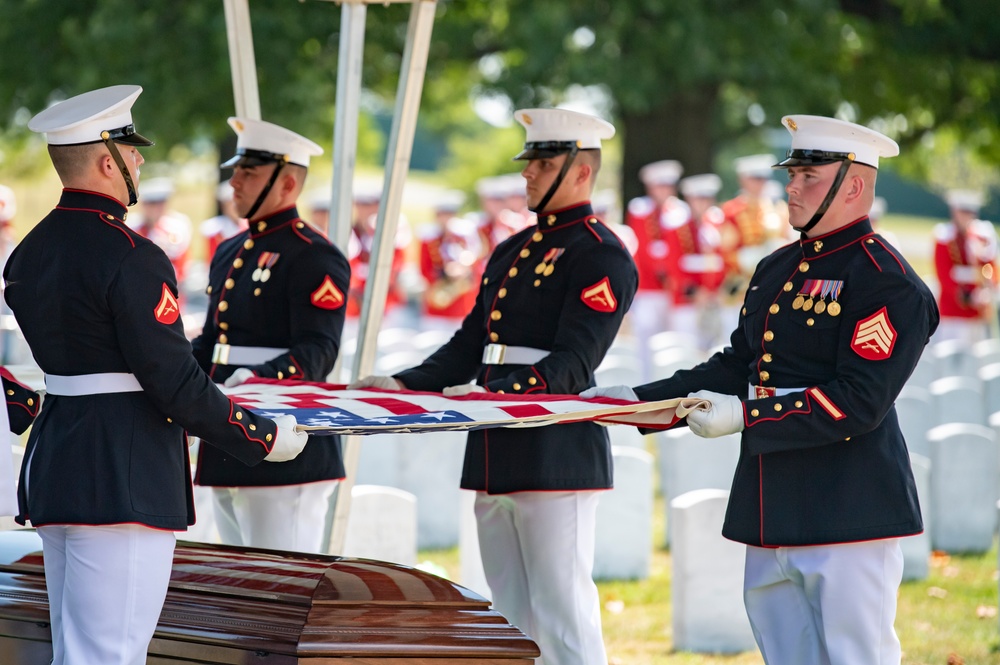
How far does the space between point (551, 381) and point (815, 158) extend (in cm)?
105

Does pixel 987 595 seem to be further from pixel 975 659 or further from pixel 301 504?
pixel 301 504

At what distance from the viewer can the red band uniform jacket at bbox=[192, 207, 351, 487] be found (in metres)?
4.80

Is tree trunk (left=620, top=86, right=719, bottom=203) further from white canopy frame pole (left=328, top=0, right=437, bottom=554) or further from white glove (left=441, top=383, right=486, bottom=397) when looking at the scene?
white glove (left=441, top=383, right=486, bottom=397)

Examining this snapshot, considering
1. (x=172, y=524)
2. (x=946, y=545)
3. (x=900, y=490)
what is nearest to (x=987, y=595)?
(x=946, y=545)

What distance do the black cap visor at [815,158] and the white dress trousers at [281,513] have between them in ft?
6.68

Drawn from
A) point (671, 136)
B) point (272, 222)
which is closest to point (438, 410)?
point (272, 222)

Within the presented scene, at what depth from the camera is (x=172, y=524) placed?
11.4 ft

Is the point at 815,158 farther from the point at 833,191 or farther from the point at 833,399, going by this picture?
the point at 833,399

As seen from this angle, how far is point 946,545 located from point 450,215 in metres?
9.17

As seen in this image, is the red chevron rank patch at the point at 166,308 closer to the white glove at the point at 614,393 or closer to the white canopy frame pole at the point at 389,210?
the white glove at the point at 614,393

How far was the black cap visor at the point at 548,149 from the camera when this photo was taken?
15.1 ft

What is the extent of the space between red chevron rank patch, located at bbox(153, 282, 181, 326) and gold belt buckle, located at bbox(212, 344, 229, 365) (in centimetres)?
150

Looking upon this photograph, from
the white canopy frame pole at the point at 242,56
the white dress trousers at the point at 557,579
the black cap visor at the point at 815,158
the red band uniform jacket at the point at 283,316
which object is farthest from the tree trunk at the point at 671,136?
the black cap visor at the point at 815,158

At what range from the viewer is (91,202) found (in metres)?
3.49
